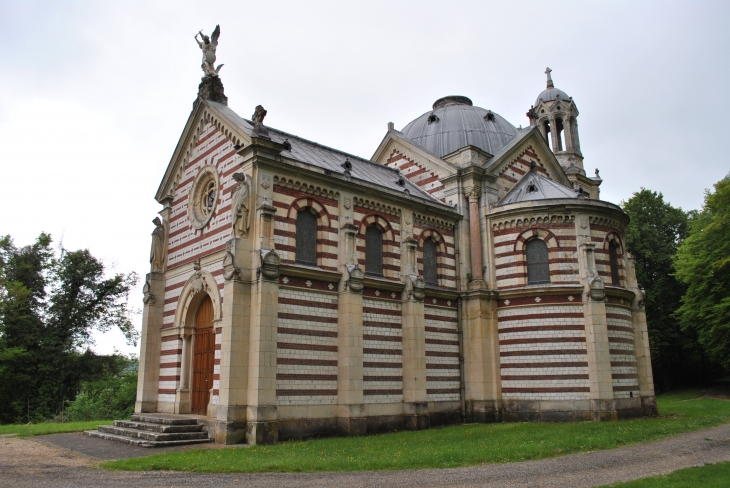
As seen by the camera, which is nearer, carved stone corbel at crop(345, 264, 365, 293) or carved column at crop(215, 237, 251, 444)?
Result: carved column at crop(215, 237, 251, 444)

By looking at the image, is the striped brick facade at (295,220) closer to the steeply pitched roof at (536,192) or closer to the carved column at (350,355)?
the carved column at (350,355)

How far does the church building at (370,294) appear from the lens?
20.4 metres

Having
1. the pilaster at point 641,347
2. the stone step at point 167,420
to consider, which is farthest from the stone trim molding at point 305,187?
the pilaster at point 641,347

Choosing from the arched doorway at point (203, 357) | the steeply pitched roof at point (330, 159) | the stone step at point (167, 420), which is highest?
the steeply pitched roof at point (330, 159)

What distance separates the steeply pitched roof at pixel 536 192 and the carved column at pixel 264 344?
12800 millimetres

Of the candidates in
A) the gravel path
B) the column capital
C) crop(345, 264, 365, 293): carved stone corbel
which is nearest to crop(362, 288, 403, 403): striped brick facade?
crop(345, 264, 365, 293): carved stone corbel

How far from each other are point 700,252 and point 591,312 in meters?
21.5

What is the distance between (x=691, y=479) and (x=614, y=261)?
1742cm

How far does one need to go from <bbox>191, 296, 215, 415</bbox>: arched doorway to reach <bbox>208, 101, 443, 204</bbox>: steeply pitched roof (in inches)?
281

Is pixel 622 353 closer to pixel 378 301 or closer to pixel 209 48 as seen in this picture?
pixel 378 301

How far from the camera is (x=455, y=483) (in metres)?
12.2

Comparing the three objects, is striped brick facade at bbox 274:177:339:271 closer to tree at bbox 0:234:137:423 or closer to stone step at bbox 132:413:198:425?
stone step at bbox 132:413:198:425

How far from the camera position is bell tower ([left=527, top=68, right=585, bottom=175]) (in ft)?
126

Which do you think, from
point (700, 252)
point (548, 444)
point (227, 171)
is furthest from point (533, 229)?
point (700, 252)
